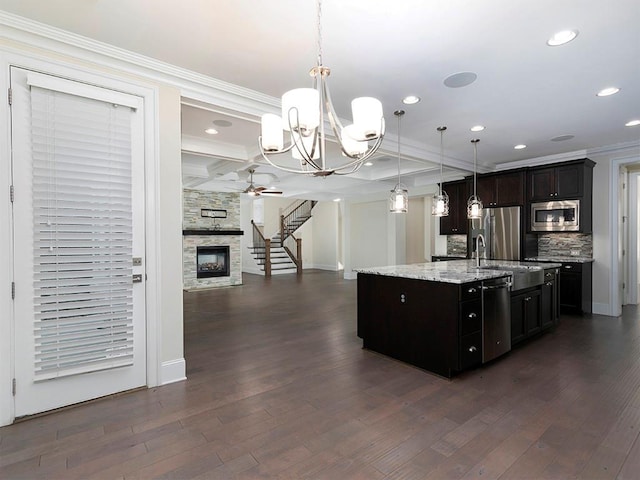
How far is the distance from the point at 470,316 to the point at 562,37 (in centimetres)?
229

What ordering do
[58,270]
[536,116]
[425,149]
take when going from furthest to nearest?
[425,149]
[536,116]
[58,270]

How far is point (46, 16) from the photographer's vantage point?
2.27 meters

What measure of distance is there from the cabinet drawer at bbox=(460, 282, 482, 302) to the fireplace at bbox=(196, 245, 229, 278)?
7.31 meters

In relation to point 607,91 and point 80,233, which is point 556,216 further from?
point 80,233

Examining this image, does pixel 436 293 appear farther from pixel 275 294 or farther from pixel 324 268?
pixel 324 268

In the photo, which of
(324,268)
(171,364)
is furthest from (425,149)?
(324,268)

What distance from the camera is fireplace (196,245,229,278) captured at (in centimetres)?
901

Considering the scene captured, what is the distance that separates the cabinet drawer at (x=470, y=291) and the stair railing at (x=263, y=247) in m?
8.71

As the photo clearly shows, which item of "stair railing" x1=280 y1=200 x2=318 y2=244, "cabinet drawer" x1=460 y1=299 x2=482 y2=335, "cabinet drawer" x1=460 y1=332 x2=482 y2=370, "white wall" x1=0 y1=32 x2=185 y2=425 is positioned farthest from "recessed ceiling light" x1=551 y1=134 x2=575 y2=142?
"stair railing" x1=280 y1=200 x2=318 y2=244

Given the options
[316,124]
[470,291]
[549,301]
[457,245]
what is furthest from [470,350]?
[457,245]

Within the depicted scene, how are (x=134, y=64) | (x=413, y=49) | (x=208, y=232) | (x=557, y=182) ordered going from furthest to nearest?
(x=208, y=232), (x=557, y=182), (x=134, y=64), (x=413, y=49)

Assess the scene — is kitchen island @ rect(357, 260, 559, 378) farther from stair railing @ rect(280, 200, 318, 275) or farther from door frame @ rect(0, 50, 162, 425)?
stair railing @ rect(280, 200, 318, 275)

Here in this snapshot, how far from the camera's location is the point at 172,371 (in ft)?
9.80

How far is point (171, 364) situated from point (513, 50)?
12.5ft
